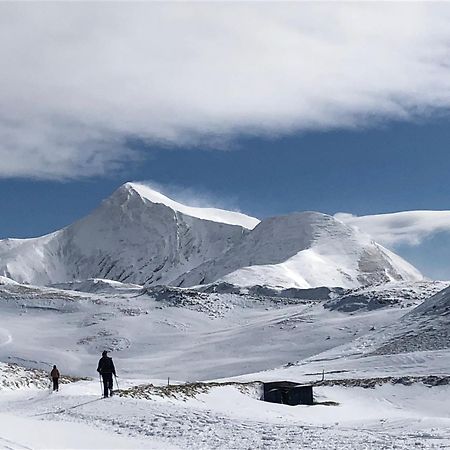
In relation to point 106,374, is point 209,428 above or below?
below

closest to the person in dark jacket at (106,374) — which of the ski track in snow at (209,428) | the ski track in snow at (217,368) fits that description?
the ski track in snow at (217,368)

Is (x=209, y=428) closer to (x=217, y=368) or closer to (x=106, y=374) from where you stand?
(x=106, y=374)

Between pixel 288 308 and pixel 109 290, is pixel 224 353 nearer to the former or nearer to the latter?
pixel 288 308

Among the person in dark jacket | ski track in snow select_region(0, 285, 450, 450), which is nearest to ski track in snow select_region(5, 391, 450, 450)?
ski track in snow select_region(0, 285, 450, 450)

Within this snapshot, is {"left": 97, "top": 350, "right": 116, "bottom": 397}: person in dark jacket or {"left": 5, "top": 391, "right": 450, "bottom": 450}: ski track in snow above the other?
{"left": 97, "top": 350, "right": 116, "bottom": 397}: person in dark jacket

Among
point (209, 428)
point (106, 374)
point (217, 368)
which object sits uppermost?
point (106, 374)

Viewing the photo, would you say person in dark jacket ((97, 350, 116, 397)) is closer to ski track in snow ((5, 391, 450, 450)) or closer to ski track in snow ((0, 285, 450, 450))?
ski track in snow ((0, 285, 450, 450))

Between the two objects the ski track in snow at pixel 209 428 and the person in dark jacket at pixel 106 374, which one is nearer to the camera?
the ski track in snow at pixel 209 428

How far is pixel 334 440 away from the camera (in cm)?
2039

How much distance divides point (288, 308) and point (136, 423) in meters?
102

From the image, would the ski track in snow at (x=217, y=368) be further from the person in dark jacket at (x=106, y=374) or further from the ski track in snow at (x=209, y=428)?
the person in dark jacket at (x=106, y=374)


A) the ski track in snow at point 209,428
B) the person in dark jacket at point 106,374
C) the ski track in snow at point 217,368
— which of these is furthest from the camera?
the person in dark jacket at point 106,374

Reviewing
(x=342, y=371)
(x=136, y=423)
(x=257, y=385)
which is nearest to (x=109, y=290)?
(x=342, y=371)

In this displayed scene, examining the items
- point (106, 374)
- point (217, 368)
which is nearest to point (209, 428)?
point (106, 374)
